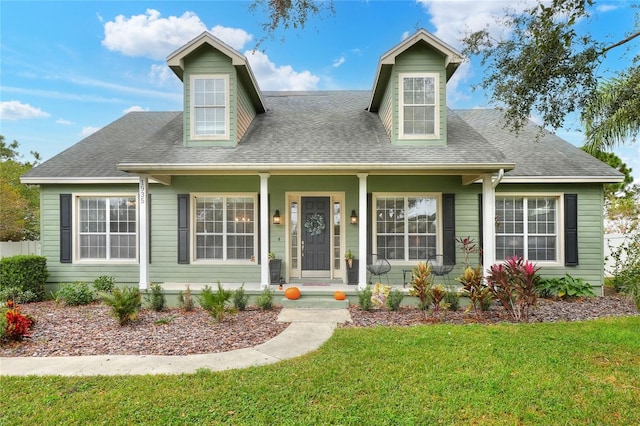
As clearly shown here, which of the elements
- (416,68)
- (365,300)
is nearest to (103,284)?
(365,300)

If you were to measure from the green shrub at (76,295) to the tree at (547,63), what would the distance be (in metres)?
9.56

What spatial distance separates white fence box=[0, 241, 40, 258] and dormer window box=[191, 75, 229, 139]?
7842 millimetres

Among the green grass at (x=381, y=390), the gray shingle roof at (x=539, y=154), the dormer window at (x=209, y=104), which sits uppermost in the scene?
the dormer window at (x=209, y=104)

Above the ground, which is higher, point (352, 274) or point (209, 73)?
point (209, 73)

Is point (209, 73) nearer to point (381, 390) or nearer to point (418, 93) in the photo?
point (418, 93)

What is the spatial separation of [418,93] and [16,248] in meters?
13.3

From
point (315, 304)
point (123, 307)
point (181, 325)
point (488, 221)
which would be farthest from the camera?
point (488, 221)

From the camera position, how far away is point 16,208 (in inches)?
461

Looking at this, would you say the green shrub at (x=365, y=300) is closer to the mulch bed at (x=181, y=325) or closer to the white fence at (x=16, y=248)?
the mulch bed at (x=181, y=325)

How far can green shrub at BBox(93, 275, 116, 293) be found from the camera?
7706 millimetres

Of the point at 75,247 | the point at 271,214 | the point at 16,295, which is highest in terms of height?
the point at 271,214

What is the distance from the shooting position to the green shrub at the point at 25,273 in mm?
7379

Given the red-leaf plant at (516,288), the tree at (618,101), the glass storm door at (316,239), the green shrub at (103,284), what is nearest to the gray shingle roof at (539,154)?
the tree at (618,101)

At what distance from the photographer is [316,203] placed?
8.32 meters
